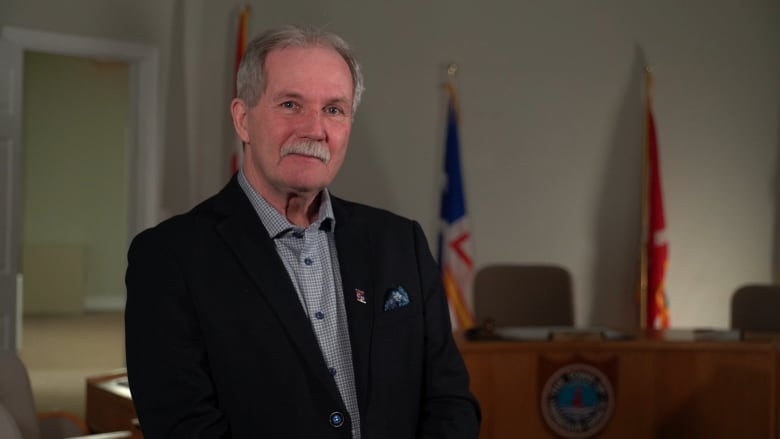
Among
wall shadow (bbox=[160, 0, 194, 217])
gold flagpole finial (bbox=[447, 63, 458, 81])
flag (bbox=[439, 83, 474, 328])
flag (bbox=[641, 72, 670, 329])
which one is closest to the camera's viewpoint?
flag (bbox=[439, 83, 474, 328])

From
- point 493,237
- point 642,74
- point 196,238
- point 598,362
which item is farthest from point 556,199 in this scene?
point 196,238

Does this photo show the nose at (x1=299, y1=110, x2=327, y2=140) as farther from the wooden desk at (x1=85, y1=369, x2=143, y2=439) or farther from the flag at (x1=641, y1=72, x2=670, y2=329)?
the flag at (x1=641, y1=72, x2=670, y2=329)

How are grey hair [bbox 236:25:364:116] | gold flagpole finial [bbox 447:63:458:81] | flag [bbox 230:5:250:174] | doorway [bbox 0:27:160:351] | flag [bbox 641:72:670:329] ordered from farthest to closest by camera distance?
flag [bbox 641:72:670:329]
gold flagpole finial [bbox 447:63:458:81]
flag [bbox 230:5:250:174]
doorway [bbox 0:27:160:351]
grey hair [bbox 236:25:364:116]

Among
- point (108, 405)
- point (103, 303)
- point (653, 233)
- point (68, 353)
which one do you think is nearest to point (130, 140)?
point (108, 405)

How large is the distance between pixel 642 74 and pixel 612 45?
0.89ft

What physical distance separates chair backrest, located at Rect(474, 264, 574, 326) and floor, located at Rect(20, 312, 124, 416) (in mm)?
2638

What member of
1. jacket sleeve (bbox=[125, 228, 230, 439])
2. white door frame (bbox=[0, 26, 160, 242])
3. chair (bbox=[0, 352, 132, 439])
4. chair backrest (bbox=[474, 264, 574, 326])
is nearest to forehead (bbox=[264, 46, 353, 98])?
jacket sleeve (bbox=[125, 228, 230, 439])

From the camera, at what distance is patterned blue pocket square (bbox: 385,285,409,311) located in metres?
1.56

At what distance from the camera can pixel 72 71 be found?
1114 cm

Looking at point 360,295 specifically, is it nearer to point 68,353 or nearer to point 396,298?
point 396,298

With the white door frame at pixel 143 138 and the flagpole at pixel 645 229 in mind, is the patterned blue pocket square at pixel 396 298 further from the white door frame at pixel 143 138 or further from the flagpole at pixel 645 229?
the flagpole at pixel 645 229

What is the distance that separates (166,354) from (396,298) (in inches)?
14.9

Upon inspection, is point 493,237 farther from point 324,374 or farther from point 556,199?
point 324,374

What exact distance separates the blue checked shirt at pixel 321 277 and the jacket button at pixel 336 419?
0.05 metres
